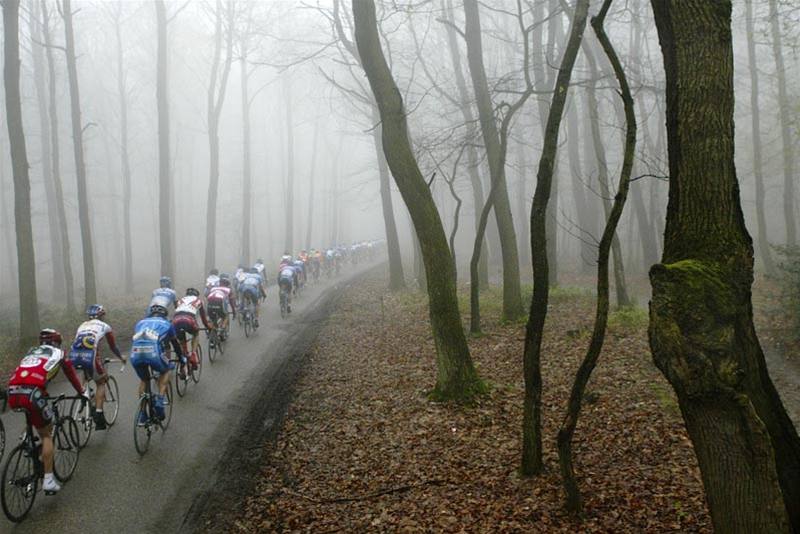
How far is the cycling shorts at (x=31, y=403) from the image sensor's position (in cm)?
565

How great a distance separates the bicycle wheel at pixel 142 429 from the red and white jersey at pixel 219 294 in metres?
5.68

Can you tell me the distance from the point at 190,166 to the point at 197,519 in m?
49.8

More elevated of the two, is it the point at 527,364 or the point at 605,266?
the point at 605,266

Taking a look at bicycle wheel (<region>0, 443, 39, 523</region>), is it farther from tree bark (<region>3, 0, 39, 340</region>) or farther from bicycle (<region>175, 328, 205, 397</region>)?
tree bark (<region>3, 0, 39, 340</region>)

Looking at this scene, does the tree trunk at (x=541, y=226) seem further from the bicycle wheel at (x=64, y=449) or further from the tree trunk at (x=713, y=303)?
the bicycle wheel at (x=64, y=449)

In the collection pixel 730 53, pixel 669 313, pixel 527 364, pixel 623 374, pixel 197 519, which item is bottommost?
pixel 197 519

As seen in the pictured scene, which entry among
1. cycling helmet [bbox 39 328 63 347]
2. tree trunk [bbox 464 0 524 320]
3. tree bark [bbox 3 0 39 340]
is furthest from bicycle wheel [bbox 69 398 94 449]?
tree trunk [bbox 464 0 524 320]

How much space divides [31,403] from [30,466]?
0.69 meters

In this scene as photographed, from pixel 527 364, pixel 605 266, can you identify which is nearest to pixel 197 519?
pixel 527 364

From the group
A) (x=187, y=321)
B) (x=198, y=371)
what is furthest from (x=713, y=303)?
(x=198, y=371)

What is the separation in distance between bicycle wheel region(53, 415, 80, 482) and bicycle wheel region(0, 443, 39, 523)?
292 millimetres

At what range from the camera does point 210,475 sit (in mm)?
6285

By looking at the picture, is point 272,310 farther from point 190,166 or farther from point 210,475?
point 190,166

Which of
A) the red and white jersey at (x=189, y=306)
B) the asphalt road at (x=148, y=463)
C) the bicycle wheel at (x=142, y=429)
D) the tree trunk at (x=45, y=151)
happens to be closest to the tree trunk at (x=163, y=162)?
the tree trunk at (x=45, y=151)
